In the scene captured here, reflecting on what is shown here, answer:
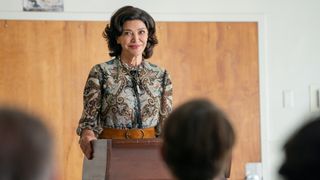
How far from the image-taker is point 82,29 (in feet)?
A: 15.4

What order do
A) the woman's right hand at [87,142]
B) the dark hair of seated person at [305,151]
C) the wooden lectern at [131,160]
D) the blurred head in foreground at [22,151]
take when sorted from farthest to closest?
the woman's right hand at [87,142], the wooden lectern at [131,160], the dark hair of seated person at [305,151], the blurred head in foreground at [22,151]

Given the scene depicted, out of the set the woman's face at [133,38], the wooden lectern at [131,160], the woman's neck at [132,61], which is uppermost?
the woman's face at [133,38]

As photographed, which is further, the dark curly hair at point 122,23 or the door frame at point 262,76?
the door frame at point 262,76

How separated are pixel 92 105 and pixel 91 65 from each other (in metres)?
2.08

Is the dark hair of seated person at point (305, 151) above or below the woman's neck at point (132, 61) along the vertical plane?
below

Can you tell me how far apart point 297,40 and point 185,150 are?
391 centimetres

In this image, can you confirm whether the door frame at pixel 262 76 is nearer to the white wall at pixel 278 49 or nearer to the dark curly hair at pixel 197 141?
the white wall at pixel 278 49

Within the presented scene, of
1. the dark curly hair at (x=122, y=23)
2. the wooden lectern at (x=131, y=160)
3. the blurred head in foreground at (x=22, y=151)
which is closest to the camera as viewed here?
the blurred head in foreground at (x=22, y=151)

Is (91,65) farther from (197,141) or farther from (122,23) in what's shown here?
(197,141)

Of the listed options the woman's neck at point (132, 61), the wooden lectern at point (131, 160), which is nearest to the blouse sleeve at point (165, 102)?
the woman's neck at point (132, 61)

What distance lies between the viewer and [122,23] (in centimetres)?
280

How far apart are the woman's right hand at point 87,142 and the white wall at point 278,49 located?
7.84 ft

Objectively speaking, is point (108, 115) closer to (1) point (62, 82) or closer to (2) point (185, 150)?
(2) point (185, 150)

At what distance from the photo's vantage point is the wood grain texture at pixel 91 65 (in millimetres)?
4645
